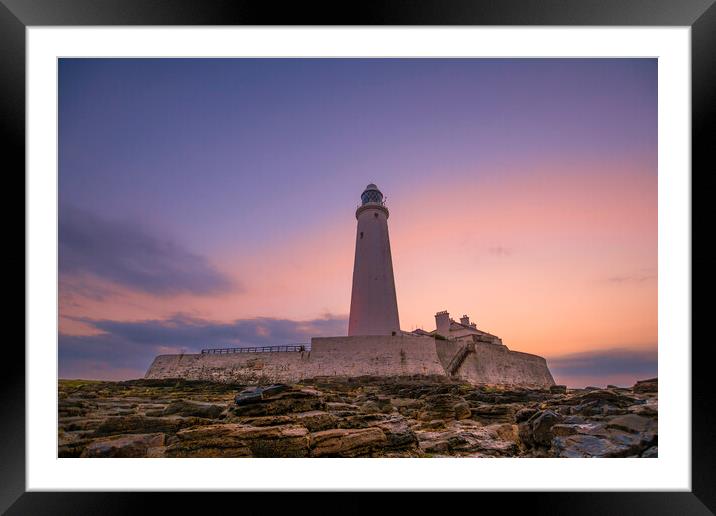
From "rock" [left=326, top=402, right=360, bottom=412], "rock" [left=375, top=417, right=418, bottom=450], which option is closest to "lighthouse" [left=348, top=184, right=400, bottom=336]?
"rock" [left=326, top=402, right=360, bottom=412]

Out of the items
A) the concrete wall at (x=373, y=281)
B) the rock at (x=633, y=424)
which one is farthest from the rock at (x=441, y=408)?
the concrete wall at (x=373, y=281)

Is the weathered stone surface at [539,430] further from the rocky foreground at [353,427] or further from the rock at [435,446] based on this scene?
the rock at [435,446]

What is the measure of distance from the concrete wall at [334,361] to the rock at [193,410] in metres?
7.02

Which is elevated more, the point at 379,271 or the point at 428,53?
the point at 428,53

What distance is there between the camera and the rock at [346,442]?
7582mm

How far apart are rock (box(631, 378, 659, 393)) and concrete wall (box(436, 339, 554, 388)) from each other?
21.4 feet

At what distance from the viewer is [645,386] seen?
12.2 m

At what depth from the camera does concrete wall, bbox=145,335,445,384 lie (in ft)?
54.2

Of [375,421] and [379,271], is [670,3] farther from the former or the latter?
[379,271]

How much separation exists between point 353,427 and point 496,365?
12.1 meters

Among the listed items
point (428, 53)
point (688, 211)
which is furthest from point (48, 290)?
point (688, 211)

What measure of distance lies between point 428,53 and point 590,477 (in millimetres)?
5473

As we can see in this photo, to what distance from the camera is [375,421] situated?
902 centimetres

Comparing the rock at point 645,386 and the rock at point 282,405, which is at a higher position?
the rock at point 282,405
